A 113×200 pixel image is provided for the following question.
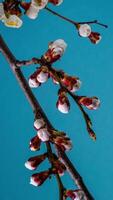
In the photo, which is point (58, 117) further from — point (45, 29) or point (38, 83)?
point (38, 83)

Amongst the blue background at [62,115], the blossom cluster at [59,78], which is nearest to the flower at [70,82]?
the blossom cluster at [59,78]

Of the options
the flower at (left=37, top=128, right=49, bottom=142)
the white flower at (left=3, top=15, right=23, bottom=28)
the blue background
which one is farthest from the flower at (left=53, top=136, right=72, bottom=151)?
the blue background

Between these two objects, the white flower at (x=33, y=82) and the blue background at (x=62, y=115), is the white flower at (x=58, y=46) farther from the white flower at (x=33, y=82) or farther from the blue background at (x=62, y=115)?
the blue background at (x=62, y=115)

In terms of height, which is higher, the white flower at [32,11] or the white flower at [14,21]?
the white flower at [32,11]

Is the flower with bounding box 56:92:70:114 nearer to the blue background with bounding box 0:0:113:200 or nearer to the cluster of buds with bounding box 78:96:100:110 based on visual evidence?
the cluster of buds with bounding box 78:96:100:110

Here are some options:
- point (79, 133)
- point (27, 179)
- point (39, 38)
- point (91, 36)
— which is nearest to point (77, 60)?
point (39, 38)

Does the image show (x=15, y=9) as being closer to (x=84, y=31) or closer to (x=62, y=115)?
(x=84, y=31)
